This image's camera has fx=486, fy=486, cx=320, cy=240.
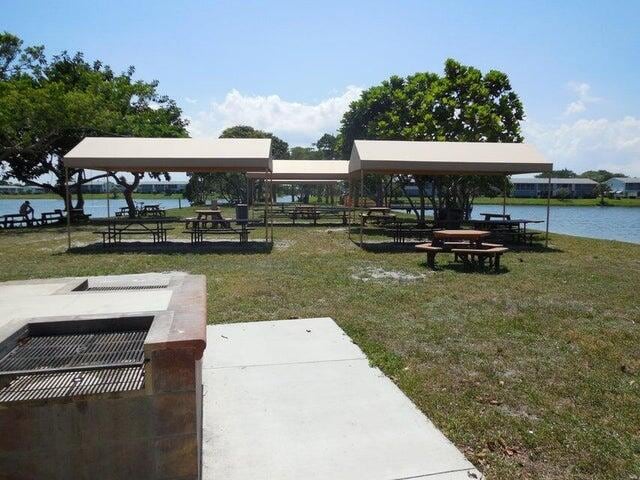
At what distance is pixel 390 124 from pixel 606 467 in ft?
75.2

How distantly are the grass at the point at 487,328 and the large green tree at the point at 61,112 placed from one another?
9074mm

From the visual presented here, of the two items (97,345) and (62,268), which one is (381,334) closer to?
(97,345)

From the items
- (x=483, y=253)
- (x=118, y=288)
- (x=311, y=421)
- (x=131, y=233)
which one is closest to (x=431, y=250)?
(x=483, y=253)

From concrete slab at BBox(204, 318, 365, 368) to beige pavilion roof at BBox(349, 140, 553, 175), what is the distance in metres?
8.88

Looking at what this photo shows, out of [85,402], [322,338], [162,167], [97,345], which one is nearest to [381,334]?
[322,338]

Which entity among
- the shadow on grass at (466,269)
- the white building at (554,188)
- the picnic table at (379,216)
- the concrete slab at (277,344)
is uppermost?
the white building at (554,188)

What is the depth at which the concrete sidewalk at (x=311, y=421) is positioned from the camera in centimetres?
286

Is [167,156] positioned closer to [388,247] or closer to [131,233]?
[131,233]

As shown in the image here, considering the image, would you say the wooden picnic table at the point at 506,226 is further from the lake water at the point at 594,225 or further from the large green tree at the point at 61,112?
the large green tree at the point at 61,112

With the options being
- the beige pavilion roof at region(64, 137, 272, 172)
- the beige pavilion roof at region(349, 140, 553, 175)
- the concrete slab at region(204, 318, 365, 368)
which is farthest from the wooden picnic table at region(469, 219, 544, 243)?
the concrete slab at region(204, 318, 365, 368)

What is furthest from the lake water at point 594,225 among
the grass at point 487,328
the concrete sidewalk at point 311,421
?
the concrete sidewalk at point 311,421

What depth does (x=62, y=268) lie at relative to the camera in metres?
10.2

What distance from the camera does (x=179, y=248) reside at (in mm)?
13758

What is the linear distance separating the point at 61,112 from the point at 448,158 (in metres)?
15.3
